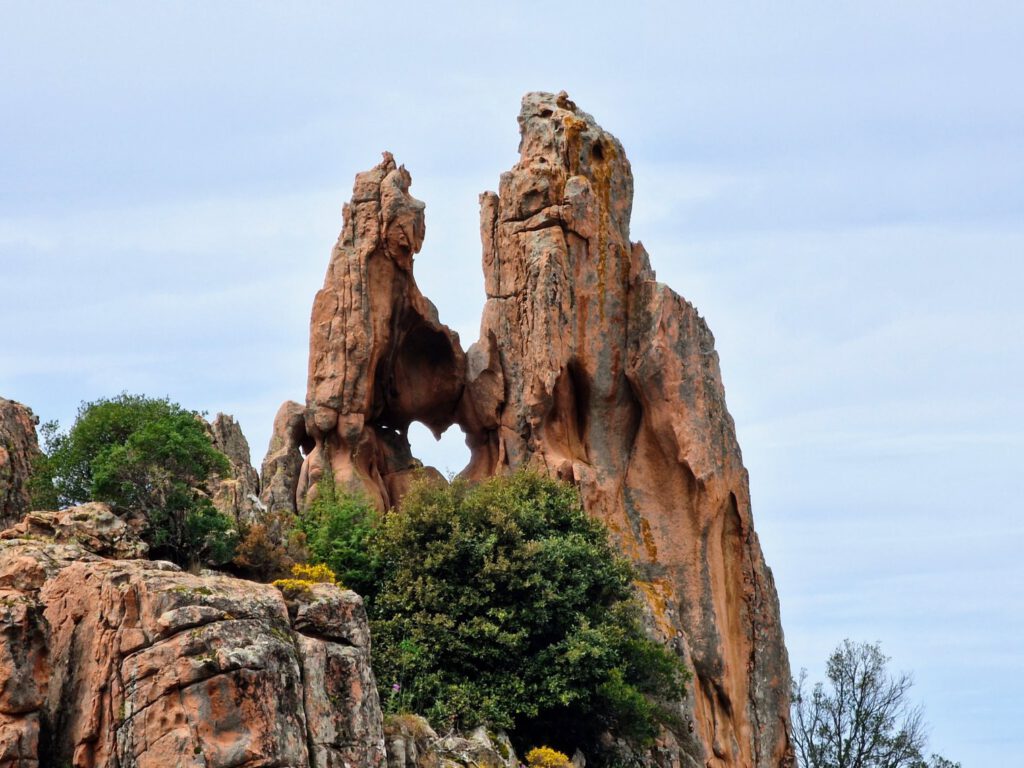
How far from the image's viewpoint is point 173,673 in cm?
3259

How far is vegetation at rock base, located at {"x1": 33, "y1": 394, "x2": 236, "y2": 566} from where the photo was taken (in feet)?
158

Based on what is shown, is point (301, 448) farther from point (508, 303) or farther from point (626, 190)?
point (626, 190)

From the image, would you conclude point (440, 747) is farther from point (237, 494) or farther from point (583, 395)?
point (583, 395)

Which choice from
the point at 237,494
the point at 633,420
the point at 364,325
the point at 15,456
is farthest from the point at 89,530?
the point at 633,420

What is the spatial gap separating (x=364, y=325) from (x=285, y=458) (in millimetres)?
5366

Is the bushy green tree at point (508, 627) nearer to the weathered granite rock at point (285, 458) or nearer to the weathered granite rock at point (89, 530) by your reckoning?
the weathered granite rock at point (89, 530)

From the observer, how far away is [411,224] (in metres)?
60.2

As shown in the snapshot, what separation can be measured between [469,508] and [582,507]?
7494mm

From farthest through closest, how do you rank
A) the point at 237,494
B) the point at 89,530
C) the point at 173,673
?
1. the point at 237,494
2. the point at 89,530
3. the point at 173,673

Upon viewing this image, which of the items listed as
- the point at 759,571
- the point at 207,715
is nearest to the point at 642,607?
the point at 759,571

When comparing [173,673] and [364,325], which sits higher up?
[364,325]

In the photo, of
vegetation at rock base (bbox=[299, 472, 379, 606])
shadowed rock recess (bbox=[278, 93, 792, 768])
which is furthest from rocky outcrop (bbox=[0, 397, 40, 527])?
shadowed rock recess (bbox=[278, 93, 792, 768])

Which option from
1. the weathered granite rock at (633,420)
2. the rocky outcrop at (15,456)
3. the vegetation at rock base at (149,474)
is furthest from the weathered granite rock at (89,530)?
the weathered granite rock at (633,420)

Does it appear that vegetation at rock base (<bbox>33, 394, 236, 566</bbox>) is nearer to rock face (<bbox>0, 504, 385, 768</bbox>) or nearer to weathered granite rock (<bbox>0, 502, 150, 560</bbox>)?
weathered granite rock (<bbox>0, 502, 150, 560</bbox>)
